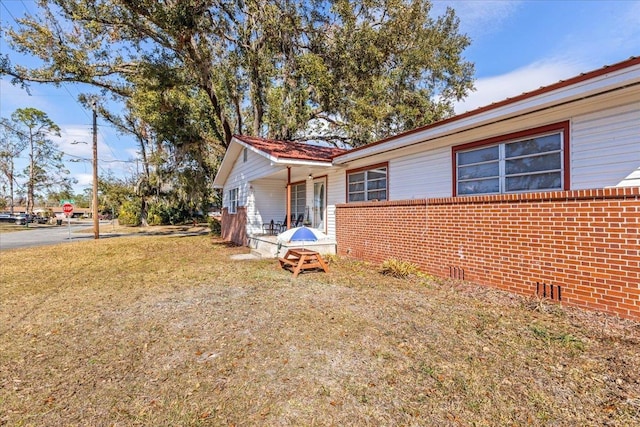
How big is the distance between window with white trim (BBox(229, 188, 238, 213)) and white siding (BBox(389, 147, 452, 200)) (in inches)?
367

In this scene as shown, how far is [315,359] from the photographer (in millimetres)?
3336

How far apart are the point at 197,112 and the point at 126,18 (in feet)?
24.5

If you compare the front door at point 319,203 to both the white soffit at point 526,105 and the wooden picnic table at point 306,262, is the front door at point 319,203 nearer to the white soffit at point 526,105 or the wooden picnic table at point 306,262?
the wooden picnic table at point 306,262

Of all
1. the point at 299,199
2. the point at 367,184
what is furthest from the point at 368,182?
the point at 299,199

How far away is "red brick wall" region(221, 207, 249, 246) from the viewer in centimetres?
1382

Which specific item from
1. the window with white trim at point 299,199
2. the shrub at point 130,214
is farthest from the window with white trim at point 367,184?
the shrub at point 130,214

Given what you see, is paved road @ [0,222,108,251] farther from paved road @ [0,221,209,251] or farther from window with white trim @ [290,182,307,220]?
window with white trim @ [290,182,307,220]

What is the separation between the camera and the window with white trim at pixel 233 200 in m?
15.7

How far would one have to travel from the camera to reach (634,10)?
7.95 m

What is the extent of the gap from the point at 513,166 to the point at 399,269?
2.96 m

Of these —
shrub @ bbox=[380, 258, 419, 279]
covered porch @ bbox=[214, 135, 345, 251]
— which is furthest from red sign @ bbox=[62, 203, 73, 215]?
shrub @ bbox=[380, 258, 419, 279]

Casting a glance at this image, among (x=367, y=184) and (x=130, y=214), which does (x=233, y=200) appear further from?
(x=130, y=214)

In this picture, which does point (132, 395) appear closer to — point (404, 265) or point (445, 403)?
point (445, 403)

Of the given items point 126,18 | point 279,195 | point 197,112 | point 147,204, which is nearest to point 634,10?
point 279,195
